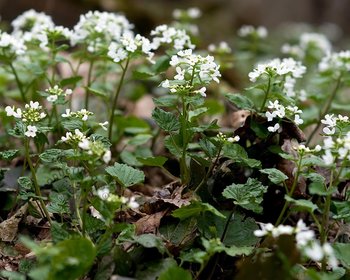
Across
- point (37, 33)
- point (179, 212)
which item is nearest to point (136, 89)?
point (37, 33)

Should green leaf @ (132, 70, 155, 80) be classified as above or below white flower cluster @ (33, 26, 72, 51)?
below

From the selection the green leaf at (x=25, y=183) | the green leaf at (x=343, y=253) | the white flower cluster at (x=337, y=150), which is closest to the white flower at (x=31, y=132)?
the green leaf at (x=25, y=183)

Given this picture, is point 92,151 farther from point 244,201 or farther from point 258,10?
point 258,10

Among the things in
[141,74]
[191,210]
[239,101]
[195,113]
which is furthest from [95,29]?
[191,210]

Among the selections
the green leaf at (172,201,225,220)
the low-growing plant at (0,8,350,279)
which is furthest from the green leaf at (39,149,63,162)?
the green leaf at (172,201,225,220)

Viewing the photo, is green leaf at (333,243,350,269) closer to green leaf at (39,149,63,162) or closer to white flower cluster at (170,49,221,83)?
white flower cluster at (170,49,221,83)

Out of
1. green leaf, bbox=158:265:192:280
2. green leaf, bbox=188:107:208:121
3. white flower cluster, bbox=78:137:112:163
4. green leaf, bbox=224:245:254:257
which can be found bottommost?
green leaf, bbox=158:265:192:280
